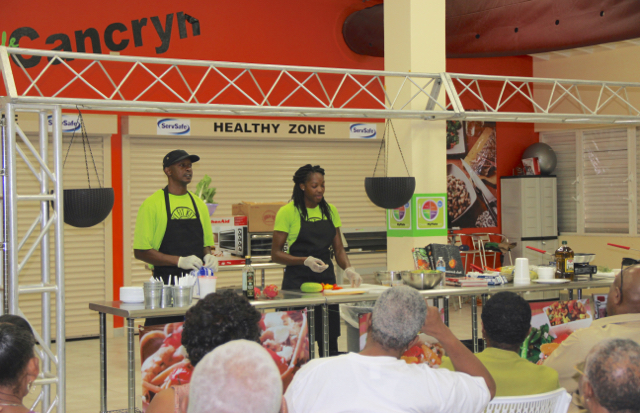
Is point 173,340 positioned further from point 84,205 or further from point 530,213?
point 530,213

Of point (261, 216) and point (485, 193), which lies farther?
point (485, 193)

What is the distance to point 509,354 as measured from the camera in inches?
96.6

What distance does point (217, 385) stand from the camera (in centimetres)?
139

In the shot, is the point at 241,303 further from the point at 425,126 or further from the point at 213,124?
the point at 213,124

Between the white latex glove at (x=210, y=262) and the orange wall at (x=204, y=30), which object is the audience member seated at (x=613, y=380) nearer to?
the white latex glove at (x=210, y=262)

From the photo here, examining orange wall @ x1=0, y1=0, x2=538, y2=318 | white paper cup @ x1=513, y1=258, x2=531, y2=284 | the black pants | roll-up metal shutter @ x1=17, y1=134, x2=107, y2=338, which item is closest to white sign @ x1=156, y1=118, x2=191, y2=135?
orange wall @ x1=0, y1=0, x2=538, y2=318

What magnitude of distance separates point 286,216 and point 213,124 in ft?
11.8

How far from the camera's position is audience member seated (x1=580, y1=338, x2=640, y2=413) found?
160cm

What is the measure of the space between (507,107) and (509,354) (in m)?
8.27

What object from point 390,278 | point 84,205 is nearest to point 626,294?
point 390,278

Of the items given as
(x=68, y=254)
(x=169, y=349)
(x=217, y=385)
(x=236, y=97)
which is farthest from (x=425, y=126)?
(x=217, y=385)

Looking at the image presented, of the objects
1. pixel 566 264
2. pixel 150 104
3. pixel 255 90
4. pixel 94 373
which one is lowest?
pixel 94 373

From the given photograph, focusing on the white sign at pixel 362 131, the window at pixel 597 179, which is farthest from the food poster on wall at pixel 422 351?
the window at pixel 597 179

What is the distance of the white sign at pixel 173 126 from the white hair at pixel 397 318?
5.93 meters
